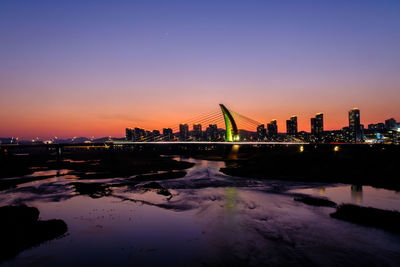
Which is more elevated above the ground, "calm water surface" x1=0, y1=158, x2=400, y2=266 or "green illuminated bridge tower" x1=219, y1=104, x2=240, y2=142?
"green illuminated bridge tower" x1=219, y1=104, x2=240, y2=142

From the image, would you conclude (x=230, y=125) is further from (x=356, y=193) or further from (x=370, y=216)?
(x=370, y=216)

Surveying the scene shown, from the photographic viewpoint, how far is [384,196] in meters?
23.8

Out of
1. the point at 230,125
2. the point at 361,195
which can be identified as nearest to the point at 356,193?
the point at 361,195

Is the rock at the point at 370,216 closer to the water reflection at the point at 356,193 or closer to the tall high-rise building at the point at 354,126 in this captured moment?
the water reflection at the point at 356,193

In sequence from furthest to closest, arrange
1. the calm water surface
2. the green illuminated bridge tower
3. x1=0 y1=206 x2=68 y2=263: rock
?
the green illuminated bridge tower
x1=0 y1=206 x2=68 y2=263: rock
the calm water surface

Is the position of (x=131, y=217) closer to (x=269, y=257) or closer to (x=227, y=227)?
(x=227, y=227)

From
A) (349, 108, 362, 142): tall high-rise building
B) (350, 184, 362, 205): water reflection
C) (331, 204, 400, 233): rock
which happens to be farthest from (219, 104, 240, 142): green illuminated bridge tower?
(349, 108, 362, 142): tall high-rise building

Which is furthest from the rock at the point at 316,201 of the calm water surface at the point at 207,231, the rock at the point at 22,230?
the rock at the point at 22,230

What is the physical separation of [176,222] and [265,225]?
20.9 ft

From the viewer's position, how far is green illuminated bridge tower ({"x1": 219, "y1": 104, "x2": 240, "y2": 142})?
6506 centimetres

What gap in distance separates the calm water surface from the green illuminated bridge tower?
39224mm

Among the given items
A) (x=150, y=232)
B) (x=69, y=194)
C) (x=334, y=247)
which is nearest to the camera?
(x=334, y=247)

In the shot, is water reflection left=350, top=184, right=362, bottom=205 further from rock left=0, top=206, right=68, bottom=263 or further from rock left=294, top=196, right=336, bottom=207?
rock left=0, top=206, right=68, bottom=263

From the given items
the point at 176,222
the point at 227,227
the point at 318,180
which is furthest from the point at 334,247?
the point at 318,180
